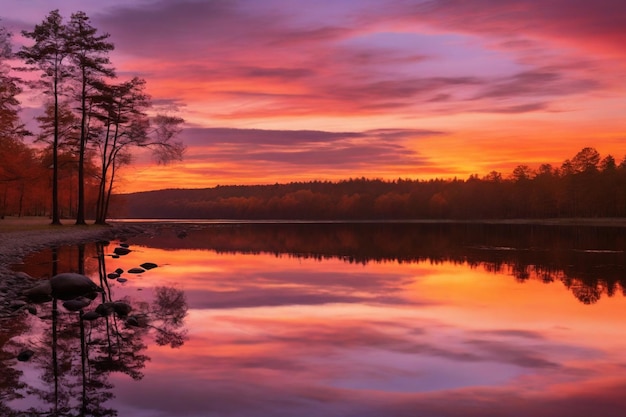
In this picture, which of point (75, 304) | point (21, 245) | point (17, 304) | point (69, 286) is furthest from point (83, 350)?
point (21, 245)

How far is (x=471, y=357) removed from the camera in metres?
12.4

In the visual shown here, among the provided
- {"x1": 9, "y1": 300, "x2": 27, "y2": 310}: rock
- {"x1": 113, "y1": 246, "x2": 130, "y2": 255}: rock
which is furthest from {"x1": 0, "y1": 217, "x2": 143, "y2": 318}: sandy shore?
{"x1": 113, "y1": 246, "x2": 130, "y2": 255}: rock

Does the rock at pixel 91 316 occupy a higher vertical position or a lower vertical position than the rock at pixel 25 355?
higher

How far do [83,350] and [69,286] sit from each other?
7641mm

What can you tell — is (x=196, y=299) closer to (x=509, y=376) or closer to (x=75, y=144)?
(x=509, y=376)

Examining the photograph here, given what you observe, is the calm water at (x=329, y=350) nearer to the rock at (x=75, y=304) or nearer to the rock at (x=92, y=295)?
the rock at (x=75, y=304)

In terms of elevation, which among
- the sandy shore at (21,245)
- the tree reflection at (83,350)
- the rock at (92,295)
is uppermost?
the sandy shore at (21,245)

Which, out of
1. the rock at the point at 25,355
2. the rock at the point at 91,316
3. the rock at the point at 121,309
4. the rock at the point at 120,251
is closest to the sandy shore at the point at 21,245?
the rock at the point at 91,316

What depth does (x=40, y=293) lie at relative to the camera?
18047mm

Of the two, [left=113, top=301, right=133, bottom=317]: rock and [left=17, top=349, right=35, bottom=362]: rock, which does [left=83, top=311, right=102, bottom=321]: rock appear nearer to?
[left=113, top=301, right=133, bottom=317]: rock

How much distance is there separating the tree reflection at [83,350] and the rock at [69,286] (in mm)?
890

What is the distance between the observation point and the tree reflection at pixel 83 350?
9219mm

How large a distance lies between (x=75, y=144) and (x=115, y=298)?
3704 centimetres

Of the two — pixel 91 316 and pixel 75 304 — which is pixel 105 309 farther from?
pixel 75 304
